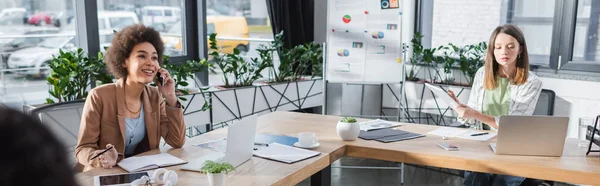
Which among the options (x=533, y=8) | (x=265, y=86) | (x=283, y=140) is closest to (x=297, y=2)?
(x=265, y=86)

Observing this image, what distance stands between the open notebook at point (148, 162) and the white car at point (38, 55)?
4.86 ft

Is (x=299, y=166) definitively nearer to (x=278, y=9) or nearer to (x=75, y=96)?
(x=75, y=96)

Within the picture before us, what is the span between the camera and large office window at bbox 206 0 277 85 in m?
4.38

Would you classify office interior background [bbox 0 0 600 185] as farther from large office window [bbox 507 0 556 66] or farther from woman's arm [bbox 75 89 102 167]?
woman's arm [bbox 75 89 102 167]

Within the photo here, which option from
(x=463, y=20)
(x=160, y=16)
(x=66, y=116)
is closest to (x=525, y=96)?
(x=463, y=20)

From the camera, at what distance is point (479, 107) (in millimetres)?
3010

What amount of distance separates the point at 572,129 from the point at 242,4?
9.00 feet

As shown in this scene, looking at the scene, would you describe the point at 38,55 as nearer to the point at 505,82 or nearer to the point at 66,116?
the point at 66,116

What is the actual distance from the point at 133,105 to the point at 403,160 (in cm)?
120

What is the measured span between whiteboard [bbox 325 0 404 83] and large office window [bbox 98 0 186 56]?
→ 1.19 metres

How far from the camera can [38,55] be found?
3.30m

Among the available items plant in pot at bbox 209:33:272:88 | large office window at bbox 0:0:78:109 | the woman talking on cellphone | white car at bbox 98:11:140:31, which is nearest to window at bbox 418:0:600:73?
the woman talking on cellphone

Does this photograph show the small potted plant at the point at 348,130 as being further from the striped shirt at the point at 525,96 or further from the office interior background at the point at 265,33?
the office interior background at the point at 265,33

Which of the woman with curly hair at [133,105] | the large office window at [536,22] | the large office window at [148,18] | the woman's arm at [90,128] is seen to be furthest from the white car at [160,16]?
the large office window at [536,22]
